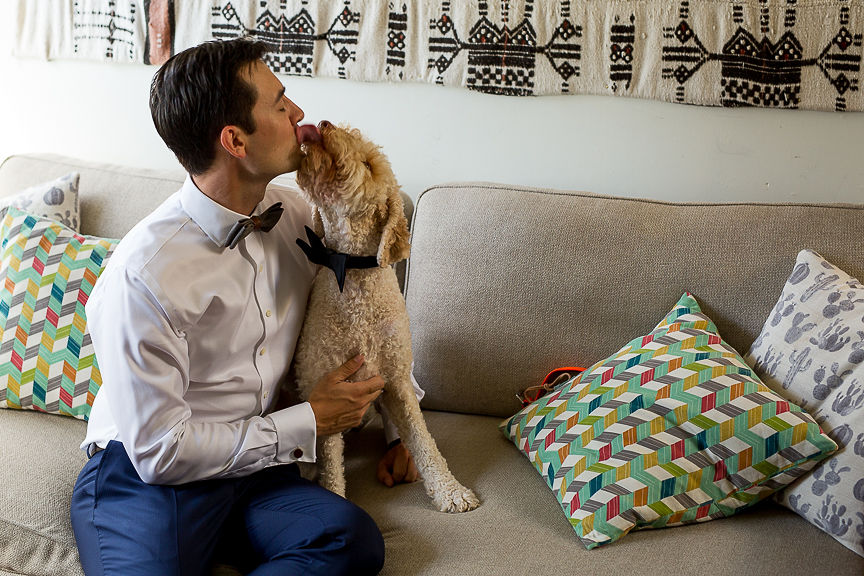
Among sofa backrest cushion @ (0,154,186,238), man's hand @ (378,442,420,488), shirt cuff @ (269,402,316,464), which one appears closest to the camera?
shirt cuff @ (269,402,316,464)

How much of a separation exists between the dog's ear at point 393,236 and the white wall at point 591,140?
78 centimetres

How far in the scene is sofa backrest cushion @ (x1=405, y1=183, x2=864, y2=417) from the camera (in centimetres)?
168

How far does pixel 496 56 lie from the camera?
2.03 m

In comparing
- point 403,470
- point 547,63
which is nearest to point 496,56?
point 547,63

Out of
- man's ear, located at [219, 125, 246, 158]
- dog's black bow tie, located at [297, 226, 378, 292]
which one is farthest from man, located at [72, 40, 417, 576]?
dog's black bow tie, located at [297, 226, 378, 292]

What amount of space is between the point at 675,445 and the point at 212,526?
0.86 metres

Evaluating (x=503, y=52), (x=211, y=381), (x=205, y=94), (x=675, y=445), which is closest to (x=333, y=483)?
(x=211, y=381)

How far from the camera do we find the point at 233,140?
4.54 ft

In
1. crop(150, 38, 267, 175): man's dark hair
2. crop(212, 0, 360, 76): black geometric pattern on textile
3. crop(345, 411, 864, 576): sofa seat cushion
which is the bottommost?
crop(345, 411, 864, 576): sofa seat cushion

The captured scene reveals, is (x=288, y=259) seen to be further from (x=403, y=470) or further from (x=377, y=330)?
(x=403, y=470)

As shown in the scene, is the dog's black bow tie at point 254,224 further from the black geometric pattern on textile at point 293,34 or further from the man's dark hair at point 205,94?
the black geometric pattern on textile at point 293,34

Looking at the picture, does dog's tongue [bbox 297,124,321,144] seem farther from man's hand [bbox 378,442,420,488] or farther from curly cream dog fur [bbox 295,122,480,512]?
man's hand [bbox 378,442,420,488]

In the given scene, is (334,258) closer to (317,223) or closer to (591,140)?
(317,223)

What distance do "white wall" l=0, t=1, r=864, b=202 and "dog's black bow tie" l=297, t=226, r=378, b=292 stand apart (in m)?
0.80
